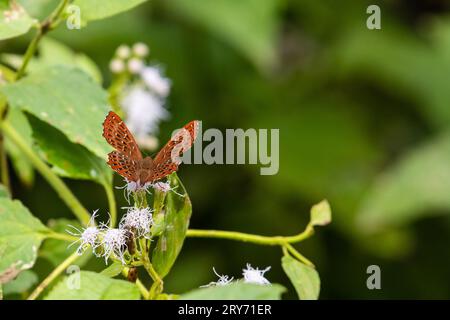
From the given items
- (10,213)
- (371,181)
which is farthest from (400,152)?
(10,213)

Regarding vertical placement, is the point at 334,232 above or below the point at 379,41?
below

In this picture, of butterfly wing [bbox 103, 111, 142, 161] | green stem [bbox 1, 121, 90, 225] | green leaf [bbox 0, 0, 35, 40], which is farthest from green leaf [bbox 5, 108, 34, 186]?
butterfly wing [bbox 103, 111, 142, 161]

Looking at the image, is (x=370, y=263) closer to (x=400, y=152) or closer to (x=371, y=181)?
(x=371, y=181)

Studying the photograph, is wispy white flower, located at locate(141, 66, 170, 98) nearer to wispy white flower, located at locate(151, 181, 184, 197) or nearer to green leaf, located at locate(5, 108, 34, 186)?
green leaf, located at locate(5, 108, 34, 186)

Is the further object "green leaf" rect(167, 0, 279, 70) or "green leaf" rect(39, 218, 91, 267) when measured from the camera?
"green leaf" rect(167, 0, 279, 70)

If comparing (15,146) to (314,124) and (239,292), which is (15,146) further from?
(314,124)

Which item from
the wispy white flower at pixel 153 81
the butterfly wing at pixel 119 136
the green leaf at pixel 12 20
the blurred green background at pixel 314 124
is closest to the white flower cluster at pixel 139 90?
the wispy white flower at pixel 153 81
